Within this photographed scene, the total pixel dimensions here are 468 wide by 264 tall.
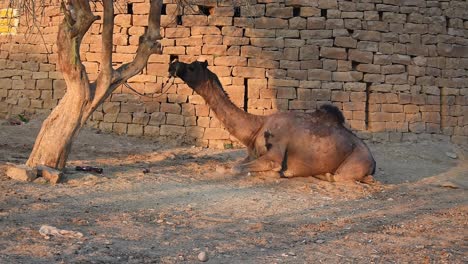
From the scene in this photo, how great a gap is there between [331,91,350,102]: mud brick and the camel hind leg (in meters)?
3.60

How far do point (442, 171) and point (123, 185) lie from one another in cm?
646

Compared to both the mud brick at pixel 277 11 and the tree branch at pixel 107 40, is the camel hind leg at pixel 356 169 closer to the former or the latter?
the tree branch at pixel 107 40

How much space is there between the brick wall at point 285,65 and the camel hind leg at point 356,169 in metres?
3.50

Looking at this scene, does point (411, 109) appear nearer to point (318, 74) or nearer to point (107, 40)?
point (318, 74)

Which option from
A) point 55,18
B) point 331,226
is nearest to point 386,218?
point 331,226

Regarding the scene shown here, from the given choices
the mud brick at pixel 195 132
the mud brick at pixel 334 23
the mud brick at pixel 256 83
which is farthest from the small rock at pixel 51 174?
the mud brick at pixel 334 23

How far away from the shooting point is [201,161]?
10883 mm

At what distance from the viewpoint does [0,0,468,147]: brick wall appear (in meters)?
12.9

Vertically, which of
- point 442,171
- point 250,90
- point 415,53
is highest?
point 415,53

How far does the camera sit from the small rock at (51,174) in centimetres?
779

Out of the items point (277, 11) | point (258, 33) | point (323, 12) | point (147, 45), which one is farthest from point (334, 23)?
point (147, 45)

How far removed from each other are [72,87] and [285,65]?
230 inches

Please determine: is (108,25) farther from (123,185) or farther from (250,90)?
(250,90)

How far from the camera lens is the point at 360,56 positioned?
13.3 metres
